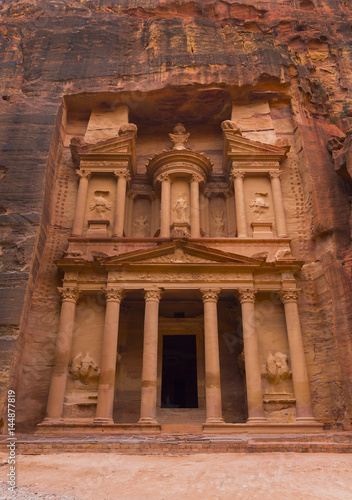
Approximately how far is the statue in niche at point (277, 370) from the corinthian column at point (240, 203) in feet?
16.3

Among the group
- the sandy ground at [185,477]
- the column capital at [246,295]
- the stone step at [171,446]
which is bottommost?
the sandy ground at [185,477]

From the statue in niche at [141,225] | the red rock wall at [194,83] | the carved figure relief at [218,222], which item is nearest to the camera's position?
the red rock wall at [194,83]

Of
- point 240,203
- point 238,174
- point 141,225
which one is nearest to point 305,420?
point 240,203

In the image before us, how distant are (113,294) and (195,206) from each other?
5416 millimetres

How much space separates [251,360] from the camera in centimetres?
1322

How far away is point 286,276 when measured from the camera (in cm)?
1448

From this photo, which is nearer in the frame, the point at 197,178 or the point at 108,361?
the point at 108,361

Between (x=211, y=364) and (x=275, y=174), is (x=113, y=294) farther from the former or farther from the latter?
(x=275, y=174)

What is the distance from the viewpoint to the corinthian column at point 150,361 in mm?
12453

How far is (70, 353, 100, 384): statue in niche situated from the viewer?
13.3 metres

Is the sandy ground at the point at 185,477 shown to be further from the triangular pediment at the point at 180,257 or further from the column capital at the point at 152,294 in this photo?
the triangular pediment at the point at 180,257

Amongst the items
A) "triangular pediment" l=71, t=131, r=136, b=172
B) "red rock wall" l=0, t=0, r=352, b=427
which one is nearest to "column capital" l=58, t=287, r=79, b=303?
"red rock wall" l=0, t=0, r=352, b=427

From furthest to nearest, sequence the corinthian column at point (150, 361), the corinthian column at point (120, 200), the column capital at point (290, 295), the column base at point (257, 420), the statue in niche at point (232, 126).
A: the statue in niche at point (232, 126) → the corinthian column at point (120, 200) → the column capital at point (290, 295) → the corinthian column at point (150, 361) → the column base at point (257, 420)

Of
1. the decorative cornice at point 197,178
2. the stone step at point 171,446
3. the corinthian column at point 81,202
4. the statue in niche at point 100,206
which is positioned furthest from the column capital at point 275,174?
the stone step at point 171,446
